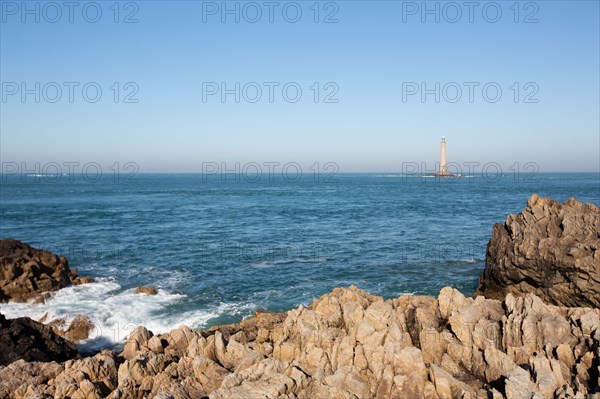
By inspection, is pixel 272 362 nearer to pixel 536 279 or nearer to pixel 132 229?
pixel 536 279

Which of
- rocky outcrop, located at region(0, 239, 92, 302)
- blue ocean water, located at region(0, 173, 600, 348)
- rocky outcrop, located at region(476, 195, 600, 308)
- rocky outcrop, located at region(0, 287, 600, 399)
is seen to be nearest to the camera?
rocky outcrop, located at region(0, 287, 600, 399)

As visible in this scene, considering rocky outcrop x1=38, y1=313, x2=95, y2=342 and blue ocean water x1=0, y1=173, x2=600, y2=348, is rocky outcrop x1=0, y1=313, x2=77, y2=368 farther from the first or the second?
blue ocean water x1=0, y1=173, x2=600, y2=348

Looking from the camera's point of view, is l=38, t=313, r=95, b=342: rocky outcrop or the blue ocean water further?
the blue ocean water

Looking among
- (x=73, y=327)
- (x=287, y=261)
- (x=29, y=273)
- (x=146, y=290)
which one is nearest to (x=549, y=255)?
(x=287, y=261)

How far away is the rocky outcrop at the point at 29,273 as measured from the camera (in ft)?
92.0

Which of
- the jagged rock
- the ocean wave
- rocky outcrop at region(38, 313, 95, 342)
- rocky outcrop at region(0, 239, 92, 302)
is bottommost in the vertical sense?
rocky outcrop at region(38, 313, 95, 342)

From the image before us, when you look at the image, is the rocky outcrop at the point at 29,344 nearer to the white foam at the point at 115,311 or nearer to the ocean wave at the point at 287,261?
the white foam at the point at 115,311

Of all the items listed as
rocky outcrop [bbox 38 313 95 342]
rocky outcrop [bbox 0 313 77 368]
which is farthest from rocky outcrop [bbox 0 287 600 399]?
rocky outcrop [bbox 38 313 95 342]

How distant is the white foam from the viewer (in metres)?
23.2

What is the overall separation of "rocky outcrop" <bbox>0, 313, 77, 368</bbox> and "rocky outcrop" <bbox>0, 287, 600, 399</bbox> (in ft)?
16.7

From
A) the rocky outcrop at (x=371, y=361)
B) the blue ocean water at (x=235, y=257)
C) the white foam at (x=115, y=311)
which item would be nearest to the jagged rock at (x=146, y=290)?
the white foam at (x=115, y=311)

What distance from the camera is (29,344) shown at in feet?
56.9

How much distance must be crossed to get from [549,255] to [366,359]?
16262 millimetres

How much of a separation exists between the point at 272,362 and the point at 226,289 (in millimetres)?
19794
